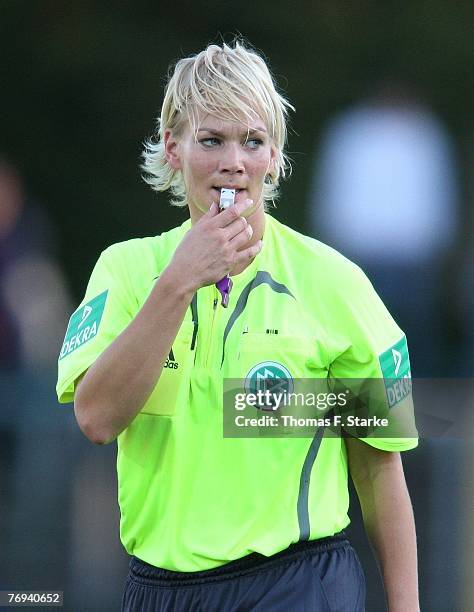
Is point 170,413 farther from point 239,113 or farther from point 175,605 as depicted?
Result: point 239,113

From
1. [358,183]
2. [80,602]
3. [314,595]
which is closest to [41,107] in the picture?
[358,183]

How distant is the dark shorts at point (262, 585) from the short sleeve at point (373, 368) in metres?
0.21

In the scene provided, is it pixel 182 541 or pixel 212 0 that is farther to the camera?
pixel 212 0

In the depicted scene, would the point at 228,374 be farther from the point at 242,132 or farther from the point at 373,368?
the point at 242,132

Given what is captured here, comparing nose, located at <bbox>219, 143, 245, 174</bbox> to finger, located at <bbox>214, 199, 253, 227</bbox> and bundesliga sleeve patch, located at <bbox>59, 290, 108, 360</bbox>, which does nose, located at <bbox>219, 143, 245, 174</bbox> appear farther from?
bundesliga sleeve patch, located at <bbox>59, 290, 108, 360</bbox>

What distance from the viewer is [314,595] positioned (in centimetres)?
164

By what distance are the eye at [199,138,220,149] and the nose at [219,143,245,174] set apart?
0.09 feet

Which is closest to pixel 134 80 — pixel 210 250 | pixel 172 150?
pixel 172 150

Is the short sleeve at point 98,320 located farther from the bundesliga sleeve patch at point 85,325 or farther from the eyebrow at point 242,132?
the eyebrow at point 242,132

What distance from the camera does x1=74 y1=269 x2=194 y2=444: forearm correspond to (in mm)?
1523

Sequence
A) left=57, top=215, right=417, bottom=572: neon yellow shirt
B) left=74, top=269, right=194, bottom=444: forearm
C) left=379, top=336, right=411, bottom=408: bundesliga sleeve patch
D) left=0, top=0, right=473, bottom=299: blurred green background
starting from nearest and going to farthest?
left=74, top=269, right=194, bottom=444: forearm < left=57, top=215, right=417, bottom=572: neon yellow shirt < left=379, top=336, right=411, bottom=408: bundesliga sleeve patch < left=0, top=0, right=473, bottom=299: blurred green background

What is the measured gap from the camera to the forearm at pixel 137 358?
5.00 feet

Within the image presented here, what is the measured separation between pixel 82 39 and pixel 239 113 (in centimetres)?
386

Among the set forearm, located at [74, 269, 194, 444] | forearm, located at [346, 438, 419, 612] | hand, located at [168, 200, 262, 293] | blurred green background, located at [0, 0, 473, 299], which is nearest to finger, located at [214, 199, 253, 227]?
hand, located at [168, 200, 262, 293]
